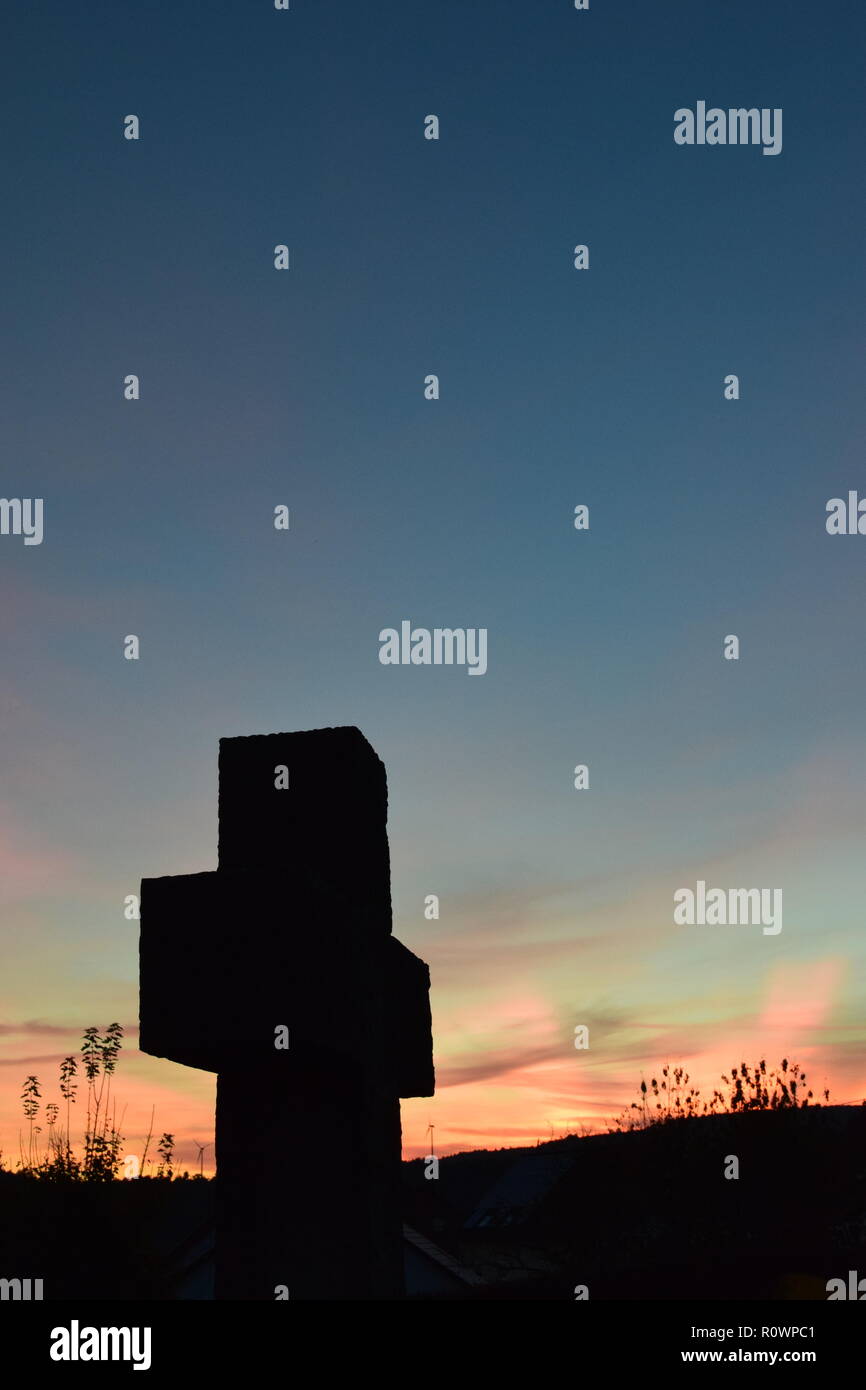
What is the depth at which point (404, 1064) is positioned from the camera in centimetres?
479

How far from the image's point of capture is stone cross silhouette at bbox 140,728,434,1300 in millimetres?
3557

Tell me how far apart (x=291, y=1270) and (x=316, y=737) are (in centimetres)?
180

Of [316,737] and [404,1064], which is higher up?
[316,737]

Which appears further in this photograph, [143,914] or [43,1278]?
[43,1278]

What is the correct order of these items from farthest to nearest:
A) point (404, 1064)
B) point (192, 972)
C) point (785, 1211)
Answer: point (785, 1211)
point (404, 1064)
point (192, 972)

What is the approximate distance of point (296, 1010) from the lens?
3.64 metres

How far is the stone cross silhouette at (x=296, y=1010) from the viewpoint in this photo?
3.56 m
